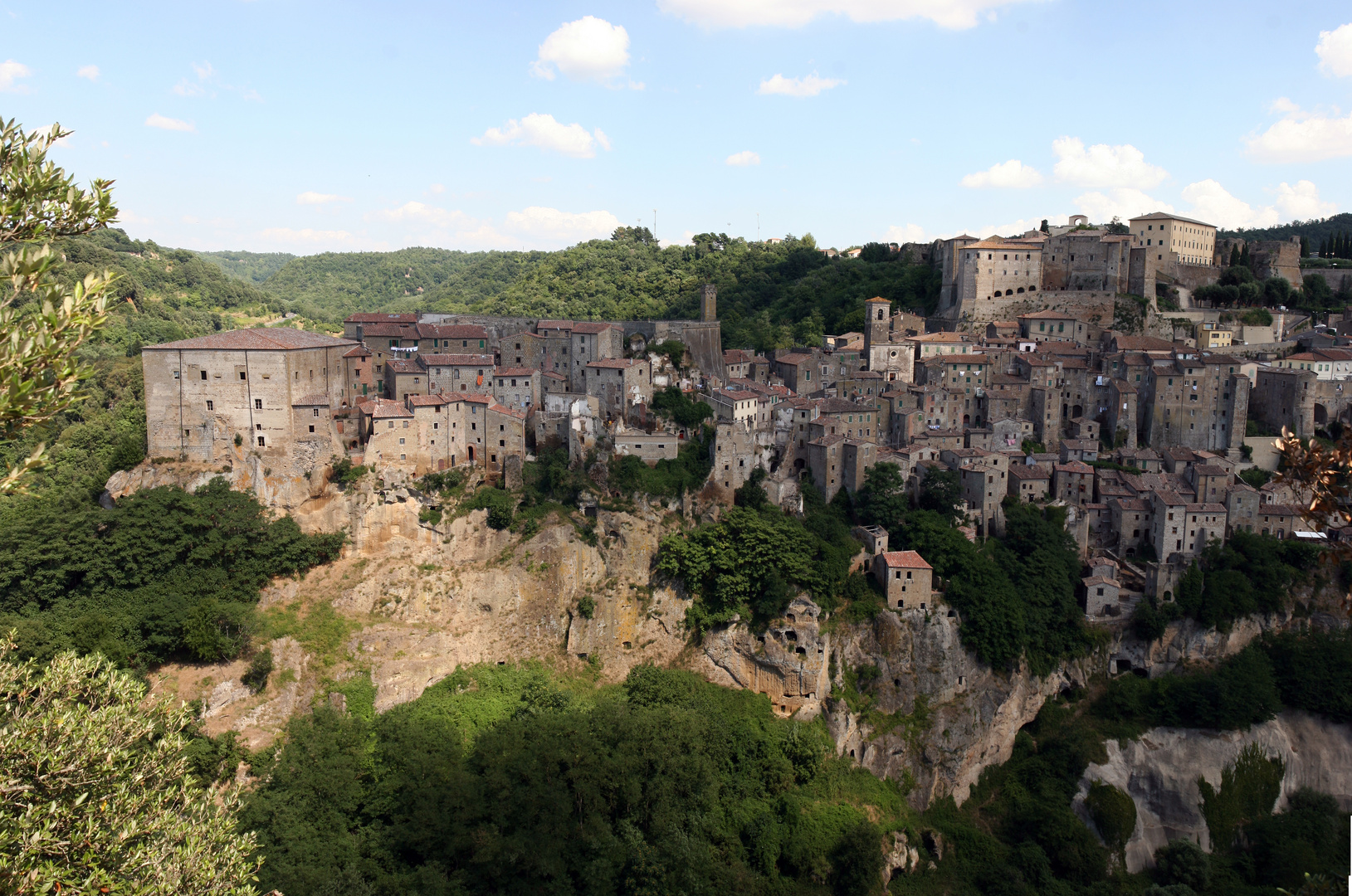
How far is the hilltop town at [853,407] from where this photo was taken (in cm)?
3475

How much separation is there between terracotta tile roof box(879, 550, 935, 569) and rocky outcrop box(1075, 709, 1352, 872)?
10893 millimetres

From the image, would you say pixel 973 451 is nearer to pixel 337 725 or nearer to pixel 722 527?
pixel 722 527

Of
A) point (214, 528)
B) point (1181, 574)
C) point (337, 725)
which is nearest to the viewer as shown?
point (337, 725)

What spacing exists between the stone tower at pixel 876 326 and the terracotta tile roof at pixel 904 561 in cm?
1517

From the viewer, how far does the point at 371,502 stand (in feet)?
112

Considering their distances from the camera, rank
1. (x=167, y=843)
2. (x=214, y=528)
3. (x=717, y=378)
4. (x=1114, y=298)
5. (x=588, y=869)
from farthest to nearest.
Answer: (x=1114, y=298) → (x=717, y=378) → (x=214, y=528) → (x=588, y=869) → (x=167, y=843)

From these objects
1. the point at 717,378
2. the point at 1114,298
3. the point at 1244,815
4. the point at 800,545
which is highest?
the point at 1114,298

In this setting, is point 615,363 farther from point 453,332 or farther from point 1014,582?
point 1014,582

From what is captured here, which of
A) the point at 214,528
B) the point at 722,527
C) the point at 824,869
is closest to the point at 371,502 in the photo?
the point at 214,528

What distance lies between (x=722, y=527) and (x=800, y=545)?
3143 mm

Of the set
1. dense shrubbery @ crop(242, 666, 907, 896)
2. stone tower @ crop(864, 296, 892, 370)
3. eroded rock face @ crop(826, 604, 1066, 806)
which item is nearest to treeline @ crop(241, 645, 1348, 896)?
dense shrubbery @ crop(242, 666, 907, 896)

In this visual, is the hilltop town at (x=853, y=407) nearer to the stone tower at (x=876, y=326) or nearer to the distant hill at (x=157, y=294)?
the stone tower at (x=876, y=326)

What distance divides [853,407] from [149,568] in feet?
95.3

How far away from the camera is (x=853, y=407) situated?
41.3 meters
